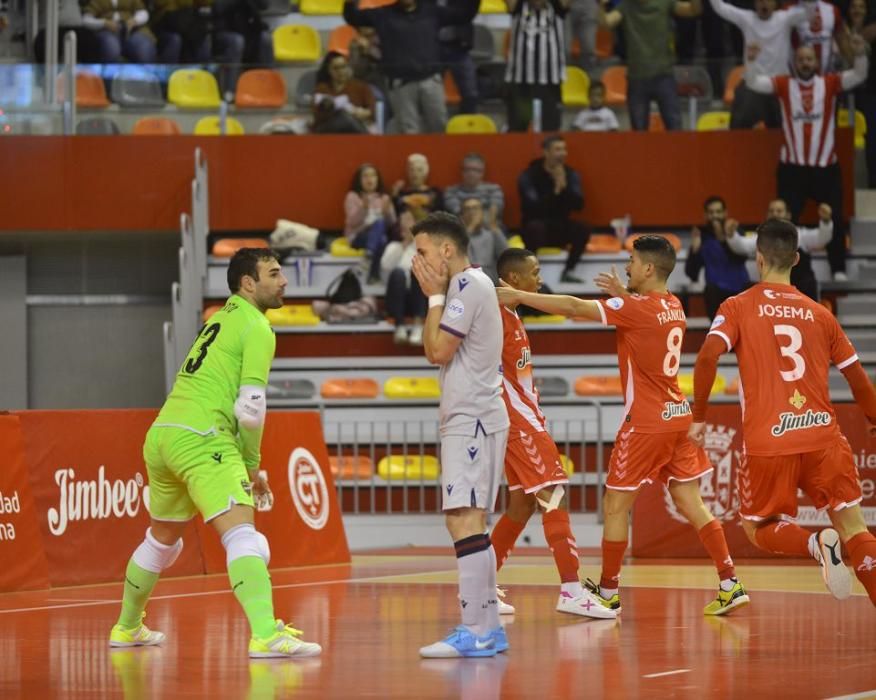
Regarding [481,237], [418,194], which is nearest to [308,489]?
[481,237]

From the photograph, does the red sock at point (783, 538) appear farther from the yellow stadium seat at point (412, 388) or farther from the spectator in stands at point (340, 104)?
the spectator in stands at point (340, 104)

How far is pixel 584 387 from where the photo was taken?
61.7ft

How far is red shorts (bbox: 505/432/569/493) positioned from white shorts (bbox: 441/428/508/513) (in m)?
2.13

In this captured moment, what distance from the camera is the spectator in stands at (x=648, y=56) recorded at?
2050 cm

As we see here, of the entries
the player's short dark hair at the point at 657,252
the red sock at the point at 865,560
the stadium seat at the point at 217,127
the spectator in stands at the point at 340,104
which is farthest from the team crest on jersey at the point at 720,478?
the stadium seat at the point at 217,127

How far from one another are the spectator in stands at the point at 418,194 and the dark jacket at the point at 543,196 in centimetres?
108

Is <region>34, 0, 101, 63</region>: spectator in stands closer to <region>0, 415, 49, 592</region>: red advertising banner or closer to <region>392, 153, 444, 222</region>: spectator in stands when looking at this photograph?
<region>392, 153, 444, 222</region>: spectator in stands

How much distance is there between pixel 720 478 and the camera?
48.6ft

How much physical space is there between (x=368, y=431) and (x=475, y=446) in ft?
32.4

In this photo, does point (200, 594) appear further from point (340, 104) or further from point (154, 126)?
point (154, 126)

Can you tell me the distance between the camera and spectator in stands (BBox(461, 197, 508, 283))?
1903 cm

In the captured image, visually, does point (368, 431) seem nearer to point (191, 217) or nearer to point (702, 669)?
point (191, 217)

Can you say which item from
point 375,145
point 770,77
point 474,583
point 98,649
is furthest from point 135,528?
point 770,77

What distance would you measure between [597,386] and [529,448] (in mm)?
8986
